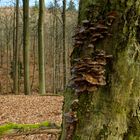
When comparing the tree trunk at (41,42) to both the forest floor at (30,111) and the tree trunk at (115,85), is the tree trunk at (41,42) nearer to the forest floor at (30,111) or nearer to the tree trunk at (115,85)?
the forest floor at (30,111)

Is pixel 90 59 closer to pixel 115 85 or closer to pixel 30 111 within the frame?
pixel 115 85

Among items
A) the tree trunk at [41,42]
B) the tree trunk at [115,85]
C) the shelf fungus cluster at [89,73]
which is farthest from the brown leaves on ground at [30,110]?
the shelf fungus cluster at [89,73]

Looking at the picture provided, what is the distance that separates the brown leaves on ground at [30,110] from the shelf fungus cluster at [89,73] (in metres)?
7.69

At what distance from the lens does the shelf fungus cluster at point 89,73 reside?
2584 millimetres

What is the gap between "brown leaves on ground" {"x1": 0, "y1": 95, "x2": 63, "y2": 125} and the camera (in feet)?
37.9

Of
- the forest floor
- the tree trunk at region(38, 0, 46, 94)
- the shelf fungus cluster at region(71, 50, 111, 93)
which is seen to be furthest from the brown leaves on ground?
the shelf fungus cluster at region(71, 50, 111, 93)

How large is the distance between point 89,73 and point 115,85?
270 mm

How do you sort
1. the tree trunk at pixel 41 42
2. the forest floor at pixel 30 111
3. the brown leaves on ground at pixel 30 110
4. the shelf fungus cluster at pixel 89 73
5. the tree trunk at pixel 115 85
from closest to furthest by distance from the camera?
the shelf fungus cluster at pixel 89 73 < the tree trunk at pixel 115 85 < the forest floor at pixel 30 111 < the brown leaves on ground at pixel 30 110 < the tree trunk at pixel 41 42

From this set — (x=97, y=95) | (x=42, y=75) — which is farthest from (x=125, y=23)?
(x=42, y=75)

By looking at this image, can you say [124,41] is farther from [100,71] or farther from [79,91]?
[79,91]

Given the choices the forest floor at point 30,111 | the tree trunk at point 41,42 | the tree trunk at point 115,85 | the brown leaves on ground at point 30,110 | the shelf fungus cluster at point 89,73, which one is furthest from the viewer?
the tree trunk at point 41,42

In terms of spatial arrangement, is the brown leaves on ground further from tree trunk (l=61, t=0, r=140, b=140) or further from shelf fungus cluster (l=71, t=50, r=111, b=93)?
shelf fungus cluster (l=71, t=50, r=111, b=93)

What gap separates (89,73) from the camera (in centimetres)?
258

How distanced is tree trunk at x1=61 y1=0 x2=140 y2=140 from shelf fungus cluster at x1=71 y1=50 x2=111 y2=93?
0.04 meters
